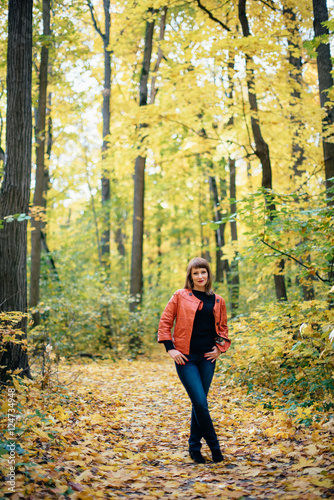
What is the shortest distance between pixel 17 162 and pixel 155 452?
172 inches

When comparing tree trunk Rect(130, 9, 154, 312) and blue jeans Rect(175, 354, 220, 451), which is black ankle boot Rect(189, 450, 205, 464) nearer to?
blue jeans Rect(175, 354, 220, 451)

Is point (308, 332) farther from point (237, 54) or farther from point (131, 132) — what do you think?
point (131, 132)

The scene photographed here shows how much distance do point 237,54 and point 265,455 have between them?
671 cm

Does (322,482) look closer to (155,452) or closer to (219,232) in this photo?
(155,452)

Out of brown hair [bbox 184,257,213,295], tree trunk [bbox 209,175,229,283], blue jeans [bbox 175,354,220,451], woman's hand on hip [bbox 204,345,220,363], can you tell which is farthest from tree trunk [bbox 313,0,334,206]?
tree trunk [bbox 209,175,229,283]

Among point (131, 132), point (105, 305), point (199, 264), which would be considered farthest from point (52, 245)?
point (199, 264)

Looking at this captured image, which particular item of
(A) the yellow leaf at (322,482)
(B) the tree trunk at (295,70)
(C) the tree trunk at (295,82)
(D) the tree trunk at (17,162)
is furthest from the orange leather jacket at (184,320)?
(B) the tree trunk at (295,70)

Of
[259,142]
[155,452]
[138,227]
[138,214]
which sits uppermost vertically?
[259,142]

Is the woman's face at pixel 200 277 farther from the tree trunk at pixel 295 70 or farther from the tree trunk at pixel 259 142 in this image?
the tree trunk at pixel 295 70

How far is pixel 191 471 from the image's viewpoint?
362cm

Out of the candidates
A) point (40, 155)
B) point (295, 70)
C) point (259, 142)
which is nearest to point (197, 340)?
point (259, 142)

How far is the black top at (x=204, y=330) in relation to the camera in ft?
12.7

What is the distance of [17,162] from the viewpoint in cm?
595

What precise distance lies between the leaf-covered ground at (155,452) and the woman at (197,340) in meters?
0.34
